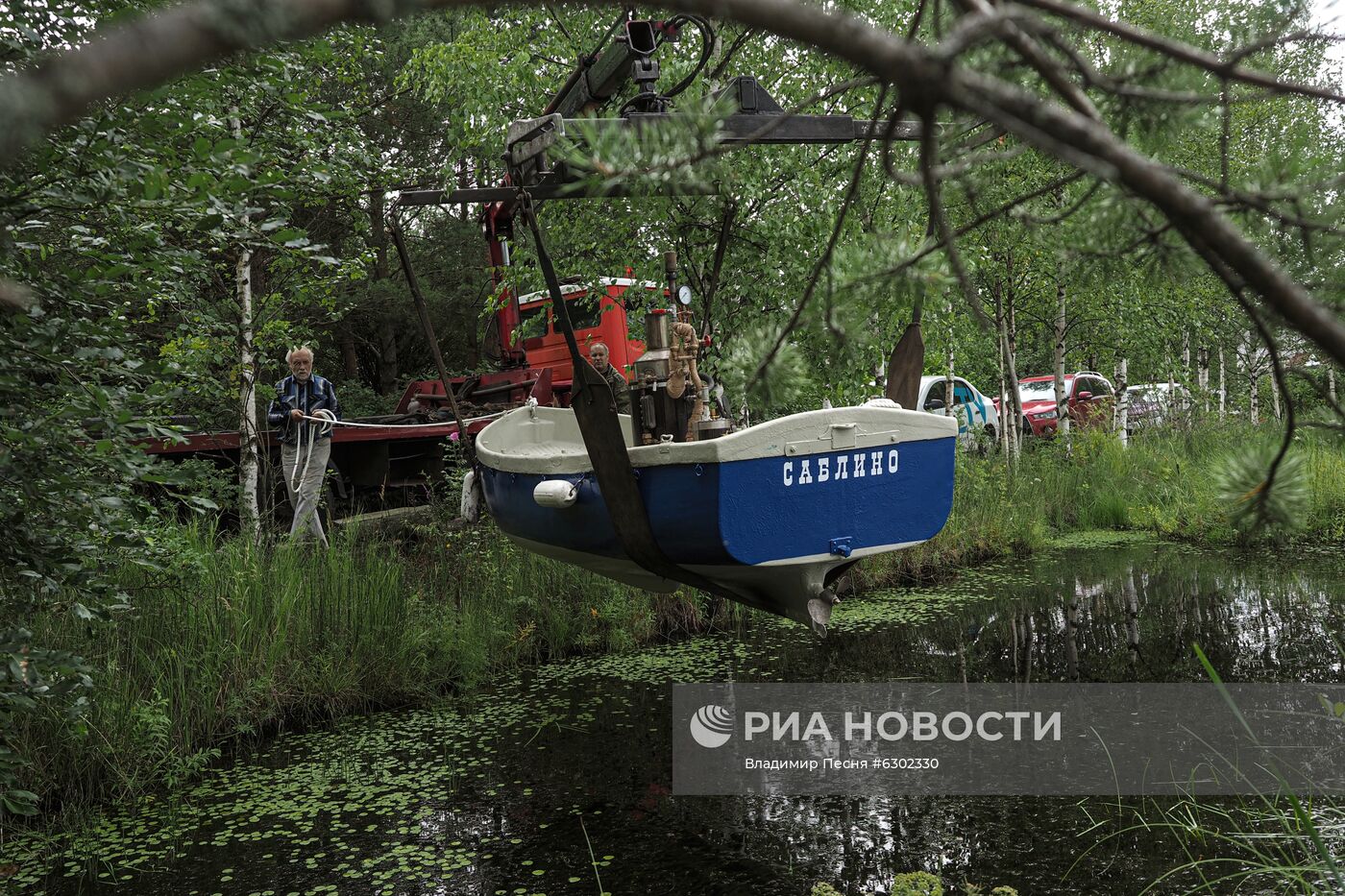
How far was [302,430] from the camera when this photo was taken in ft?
20.8

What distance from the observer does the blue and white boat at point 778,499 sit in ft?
11.1

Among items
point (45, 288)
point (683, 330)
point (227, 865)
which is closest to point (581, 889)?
point (227, 865)

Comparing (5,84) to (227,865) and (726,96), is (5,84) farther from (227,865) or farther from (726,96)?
(227,865)

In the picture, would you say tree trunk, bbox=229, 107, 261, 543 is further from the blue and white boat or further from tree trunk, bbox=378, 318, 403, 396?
tree trunk, bbox=378, 318, 403, 396

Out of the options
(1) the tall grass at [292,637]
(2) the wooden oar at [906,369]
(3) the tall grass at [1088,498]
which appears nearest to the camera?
(2) the wooden oar at [906,369]

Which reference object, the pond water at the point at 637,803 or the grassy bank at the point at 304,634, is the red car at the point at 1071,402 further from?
the pond water at the point at 637,803

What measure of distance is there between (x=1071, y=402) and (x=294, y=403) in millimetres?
10102

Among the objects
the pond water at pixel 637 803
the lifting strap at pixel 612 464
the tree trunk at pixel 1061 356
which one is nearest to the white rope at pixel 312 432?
the pond water at pixel 637 803

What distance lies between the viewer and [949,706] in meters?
4.46

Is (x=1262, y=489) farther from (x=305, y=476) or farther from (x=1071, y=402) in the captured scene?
(x=1071, y=402)

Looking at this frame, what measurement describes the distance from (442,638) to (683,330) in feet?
7.76

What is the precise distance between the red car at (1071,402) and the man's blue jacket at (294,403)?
7899 millimetres

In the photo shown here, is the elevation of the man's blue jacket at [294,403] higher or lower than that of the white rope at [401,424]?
higher

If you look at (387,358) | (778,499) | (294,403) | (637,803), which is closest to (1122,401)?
(387,358)
